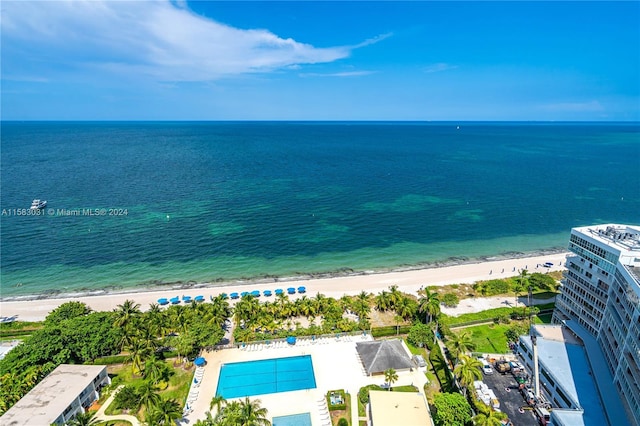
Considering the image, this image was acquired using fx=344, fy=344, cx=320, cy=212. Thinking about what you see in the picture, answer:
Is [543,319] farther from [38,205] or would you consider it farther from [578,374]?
[38,205]

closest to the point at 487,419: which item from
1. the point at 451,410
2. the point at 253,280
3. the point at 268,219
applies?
the point at 451,410

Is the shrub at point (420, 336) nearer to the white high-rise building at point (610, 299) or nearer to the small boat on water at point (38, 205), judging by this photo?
the white high-rise building at point (610, 299)

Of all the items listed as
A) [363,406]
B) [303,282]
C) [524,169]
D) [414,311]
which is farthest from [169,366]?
[524,169]

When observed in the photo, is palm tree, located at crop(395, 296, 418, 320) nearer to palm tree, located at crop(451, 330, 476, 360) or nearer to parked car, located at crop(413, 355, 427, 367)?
parked car, located at crop(413, 355, 427, 367)

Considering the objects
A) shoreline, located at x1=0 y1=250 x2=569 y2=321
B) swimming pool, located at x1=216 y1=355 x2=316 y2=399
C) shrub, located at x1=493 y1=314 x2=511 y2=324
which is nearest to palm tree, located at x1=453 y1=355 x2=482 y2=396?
swimming pool, located at x1=216 y1=355 x2=316 y2=399

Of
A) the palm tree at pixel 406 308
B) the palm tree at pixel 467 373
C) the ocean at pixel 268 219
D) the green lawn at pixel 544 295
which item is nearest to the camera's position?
the palm tree at pixel 467 373

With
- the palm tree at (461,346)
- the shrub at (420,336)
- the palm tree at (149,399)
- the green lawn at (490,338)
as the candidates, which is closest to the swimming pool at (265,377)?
the palm tree at (149,399)

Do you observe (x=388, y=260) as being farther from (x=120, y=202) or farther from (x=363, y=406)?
(x=120, y=202)
